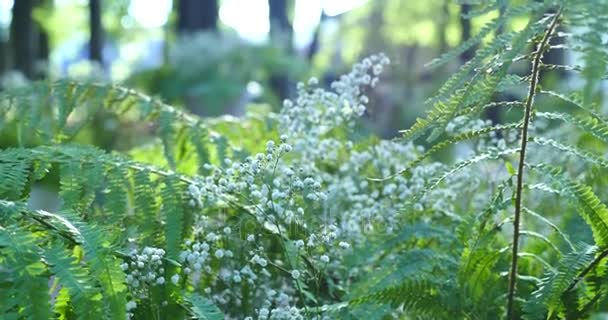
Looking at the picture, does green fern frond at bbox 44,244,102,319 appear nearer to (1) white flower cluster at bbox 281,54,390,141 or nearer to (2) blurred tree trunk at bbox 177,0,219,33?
(1) white flower cluster at bbox 281,54,390,141

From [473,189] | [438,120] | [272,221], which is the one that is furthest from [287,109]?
[438,120]

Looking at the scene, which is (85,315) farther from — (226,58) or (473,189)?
(226,58)

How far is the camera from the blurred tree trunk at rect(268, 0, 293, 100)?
31.9 feet

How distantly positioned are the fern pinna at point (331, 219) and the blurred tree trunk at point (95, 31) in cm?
964

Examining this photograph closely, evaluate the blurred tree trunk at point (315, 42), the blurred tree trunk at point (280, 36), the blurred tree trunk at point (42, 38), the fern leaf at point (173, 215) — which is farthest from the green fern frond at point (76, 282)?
the blurred tree trunk at point (315, 42)

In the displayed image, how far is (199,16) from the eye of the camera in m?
11.0

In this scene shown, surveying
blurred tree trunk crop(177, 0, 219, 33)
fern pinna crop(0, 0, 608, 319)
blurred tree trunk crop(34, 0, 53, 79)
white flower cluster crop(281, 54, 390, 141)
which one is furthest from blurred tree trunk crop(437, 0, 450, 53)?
fern pinna crop(0, 0, 608, 319)

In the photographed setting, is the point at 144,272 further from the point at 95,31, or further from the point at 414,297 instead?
the point at 95,31

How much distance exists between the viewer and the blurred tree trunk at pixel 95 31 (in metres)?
11.4

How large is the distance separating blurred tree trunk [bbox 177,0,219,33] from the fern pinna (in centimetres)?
898

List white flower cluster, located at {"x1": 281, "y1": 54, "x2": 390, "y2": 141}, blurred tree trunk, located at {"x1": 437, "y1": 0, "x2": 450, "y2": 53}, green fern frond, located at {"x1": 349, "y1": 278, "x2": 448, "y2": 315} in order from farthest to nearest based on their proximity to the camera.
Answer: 1. blurred tree trunk, located at {"x1": 437, "y1": 0, "x2": 450, "y2": 53}
2. white flower cluster, located at {"x1": 281, "y1": 54, "x2": 390, "y2": 141}
3. green fern frond, located at {"x1": 349, "y1": 278, "x2": 448, "y2": 315}

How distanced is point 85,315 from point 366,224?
2.57 feet

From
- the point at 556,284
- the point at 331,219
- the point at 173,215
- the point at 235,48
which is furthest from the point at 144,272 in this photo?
the point at 235,48

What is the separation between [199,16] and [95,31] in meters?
1.57
